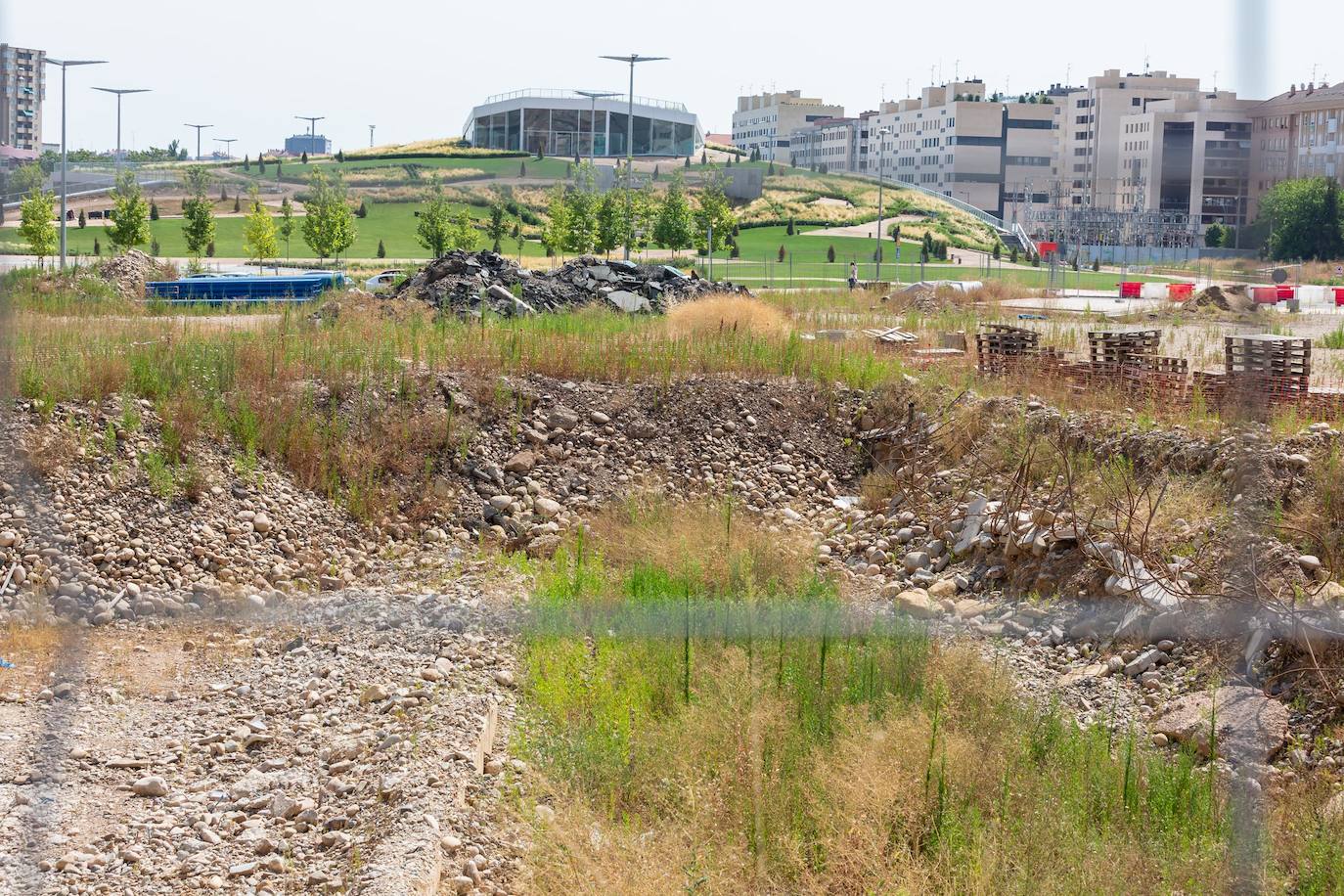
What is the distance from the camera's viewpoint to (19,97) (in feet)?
12.9

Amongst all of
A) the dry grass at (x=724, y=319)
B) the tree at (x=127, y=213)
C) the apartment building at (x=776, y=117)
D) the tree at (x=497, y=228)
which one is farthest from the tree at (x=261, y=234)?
the apartment building at (x=776, y=117)

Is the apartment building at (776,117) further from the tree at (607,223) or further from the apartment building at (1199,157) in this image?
the apartment building at (1199,157)

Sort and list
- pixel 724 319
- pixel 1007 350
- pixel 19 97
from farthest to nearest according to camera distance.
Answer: pixel 724 319, pixel 1007 350, pixel 19 97

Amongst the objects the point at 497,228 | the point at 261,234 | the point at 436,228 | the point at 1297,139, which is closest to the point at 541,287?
the point at 1297,139

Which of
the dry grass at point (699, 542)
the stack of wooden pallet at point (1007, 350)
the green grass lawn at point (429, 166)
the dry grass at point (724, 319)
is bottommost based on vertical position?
the dry grass at point (699, 542)

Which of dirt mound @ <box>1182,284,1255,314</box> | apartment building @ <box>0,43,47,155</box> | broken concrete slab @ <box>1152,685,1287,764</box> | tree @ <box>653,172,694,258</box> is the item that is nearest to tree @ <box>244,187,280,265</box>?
tree @ <box>653,172,694,258</box>

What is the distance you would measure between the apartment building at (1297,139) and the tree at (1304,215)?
1.9 inches

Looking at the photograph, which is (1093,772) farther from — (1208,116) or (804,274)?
(804,274)

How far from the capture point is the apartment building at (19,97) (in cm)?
363

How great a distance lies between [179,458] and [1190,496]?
7.71 metres

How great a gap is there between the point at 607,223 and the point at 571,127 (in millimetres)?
53950

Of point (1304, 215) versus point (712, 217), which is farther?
point (712, 217)

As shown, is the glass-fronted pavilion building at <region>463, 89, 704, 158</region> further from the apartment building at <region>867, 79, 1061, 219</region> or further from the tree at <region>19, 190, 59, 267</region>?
the tree at <region>19, 190, 59, 267</region>

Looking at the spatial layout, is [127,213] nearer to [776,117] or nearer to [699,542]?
[699,542]
